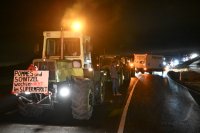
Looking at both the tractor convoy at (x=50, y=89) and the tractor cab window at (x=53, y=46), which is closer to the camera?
the tractor convoy at (x=50, y=89)

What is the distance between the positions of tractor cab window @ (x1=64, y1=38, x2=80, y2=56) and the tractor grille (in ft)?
6.37

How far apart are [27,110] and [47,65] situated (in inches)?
64.6

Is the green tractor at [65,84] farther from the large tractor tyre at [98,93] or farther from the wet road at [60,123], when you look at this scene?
the large tractor tyre at [98,93]

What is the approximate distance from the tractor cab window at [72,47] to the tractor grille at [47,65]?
194cm

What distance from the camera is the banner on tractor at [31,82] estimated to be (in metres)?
11.7

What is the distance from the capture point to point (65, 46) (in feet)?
46.9

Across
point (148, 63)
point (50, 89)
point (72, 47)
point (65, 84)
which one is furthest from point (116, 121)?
point (148, 63)

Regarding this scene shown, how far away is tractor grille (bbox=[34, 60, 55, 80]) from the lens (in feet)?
40.0

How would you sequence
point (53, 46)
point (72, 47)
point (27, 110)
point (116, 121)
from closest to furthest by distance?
point (116, 121), point (27, 110), point (72, 47), point (53, 46)

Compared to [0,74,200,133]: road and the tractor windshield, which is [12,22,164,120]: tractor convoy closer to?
[0,74,200,133]: road

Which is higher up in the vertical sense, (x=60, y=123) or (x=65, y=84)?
(x=65, y=84)

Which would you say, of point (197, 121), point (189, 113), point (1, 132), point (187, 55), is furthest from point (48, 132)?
point (187, 55)

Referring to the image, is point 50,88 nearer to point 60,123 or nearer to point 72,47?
point 60,123

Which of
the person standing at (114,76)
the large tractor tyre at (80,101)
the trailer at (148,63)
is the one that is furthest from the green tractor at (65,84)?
the trailer at (148,63)
